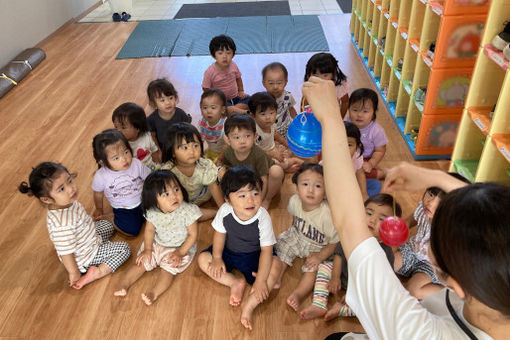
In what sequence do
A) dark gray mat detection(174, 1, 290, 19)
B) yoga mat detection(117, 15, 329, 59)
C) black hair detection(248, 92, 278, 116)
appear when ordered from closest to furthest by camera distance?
black hair detection(248, 92, 278, 116)
yoga mat detection(117, 15, 329, 59)
dark gray mat detection(174, 1, 290, 19)

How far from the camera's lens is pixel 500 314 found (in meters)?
0.67

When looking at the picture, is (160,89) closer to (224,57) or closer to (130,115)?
(130,115)

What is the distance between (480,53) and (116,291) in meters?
2.10

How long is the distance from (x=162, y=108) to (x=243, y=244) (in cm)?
122

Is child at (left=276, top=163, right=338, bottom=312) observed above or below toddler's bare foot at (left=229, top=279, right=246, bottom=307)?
above

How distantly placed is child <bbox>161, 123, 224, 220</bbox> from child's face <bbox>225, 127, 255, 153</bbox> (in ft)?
0.56

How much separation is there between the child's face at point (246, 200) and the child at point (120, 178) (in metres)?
0.68

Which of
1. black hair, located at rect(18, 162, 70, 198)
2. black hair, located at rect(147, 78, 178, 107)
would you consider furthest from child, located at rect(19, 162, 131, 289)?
black hair, located at rect(147, 78, 178, 107)

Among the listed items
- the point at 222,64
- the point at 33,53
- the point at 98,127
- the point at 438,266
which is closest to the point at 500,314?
the point at 438,266

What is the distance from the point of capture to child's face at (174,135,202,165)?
2084 mm

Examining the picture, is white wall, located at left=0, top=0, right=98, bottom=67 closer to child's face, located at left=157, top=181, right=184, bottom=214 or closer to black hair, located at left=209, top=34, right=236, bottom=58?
black hair, located at left=209, top=34, right=236, bottom=58

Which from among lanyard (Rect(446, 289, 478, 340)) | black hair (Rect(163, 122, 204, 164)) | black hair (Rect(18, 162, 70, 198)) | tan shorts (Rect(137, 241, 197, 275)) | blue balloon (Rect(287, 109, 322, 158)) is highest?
lanyard (Rect(446, 289, 478, 340))

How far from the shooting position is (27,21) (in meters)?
5.01

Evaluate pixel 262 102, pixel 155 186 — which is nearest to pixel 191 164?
pixel 155 186
